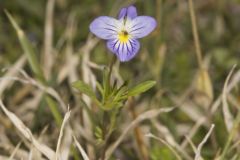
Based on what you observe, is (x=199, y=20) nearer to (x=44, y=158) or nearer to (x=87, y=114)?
(x=87, y=114)

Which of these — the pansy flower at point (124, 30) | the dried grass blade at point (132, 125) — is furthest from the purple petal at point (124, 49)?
the dried grass blade at point (132, 125)

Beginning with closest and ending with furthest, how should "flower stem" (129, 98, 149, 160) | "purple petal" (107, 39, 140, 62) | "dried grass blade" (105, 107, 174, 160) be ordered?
1. "purple petal" (107, 39, 140, 62)
2. "dried grass blade" (105, 107, 174, 160)
3. "flower stem" (129, 98, 149, 160)

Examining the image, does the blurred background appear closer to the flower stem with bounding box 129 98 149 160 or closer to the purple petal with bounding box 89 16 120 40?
the flower stem with bounding box 129 98 149 160

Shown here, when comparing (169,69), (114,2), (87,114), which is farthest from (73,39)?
(87,114)

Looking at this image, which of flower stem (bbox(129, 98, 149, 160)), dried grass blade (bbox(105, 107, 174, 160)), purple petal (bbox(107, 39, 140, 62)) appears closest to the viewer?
purple petal (bbox(107, 39, 140, 62))

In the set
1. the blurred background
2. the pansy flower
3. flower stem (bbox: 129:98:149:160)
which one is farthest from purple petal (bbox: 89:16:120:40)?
flower stem (bbox: 129:98:149:160)

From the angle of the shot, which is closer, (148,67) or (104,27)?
(104,27)

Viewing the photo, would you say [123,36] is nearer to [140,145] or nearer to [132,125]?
[132,125]

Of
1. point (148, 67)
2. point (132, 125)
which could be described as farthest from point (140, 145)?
point (148, 67)
